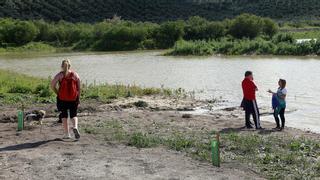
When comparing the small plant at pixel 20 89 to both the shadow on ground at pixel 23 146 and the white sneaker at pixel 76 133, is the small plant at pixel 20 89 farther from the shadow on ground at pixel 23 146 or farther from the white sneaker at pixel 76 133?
the shadow on ground at pixel 23 146

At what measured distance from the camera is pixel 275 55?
2280 inches

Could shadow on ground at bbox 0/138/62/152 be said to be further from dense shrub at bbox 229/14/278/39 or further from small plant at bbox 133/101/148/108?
dense shrub at bbox 229/14/278/39

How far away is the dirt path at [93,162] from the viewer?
10273mm

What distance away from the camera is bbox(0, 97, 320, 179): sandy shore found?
34.1 feet

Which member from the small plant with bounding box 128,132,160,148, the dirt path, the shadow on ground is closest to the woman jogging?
the small plant with bounding box 128,132,160,148

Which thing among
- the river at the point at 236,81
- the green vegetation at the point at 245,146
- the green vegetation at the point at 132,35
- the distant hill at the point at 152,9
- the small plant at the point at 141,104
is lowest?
the river at the point at 236,81

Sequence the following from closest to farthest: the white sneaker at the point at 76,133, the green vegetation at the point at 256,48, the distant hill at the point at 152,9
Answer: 1. the white sneaker at the point at 76,133
2. the green vegetation at the point at 256,48
3. the distant hill at the point at 152,9

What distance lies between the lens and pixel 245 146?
12.7 metres

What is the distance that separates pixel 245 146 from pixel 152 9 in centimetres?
12689

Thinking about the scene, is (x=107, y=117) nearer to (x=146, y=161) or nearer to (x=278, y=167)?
(x=146, y=161)

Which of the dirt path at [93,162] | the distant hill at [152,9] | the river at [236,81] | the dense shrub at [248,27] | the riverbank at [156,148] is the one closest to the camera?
the dirt path at [93,162]

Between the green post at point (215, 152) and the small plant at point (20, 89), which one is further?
the small plant at point (20, 89)

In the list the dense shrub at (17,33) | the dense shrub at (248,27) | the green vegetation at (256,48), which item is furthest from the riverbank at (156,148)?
the dense shrub at (17,33)

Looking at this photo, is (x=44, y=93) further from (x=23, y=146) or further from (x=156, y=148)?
(x=156, y=148)
